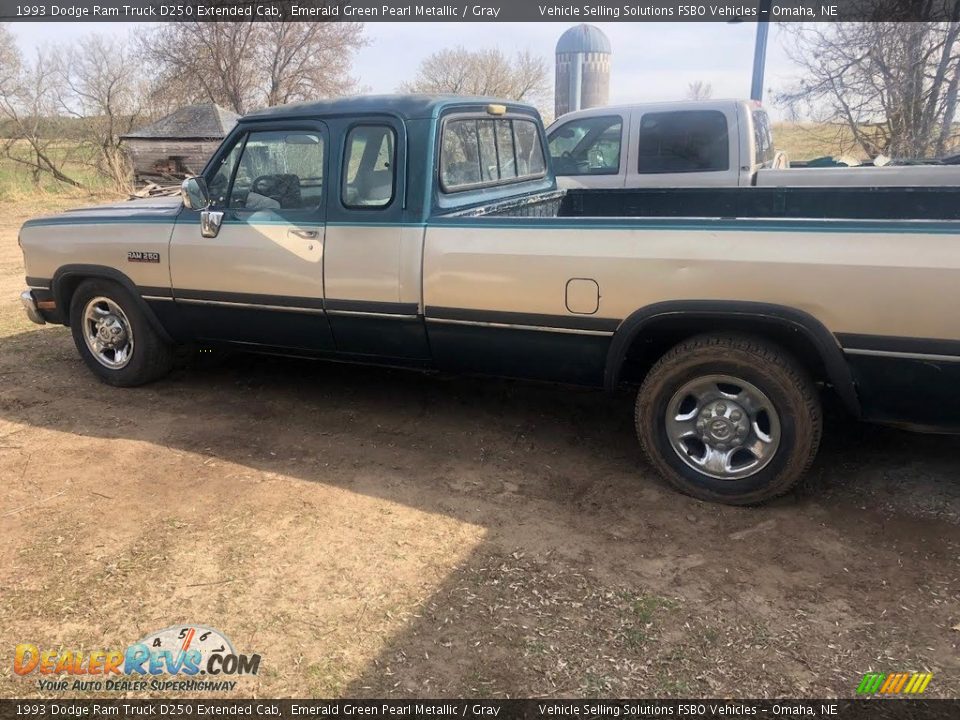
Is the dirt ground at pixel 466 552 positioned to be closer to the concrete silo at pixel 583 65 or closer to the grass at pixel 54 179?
the grass at pixel 54 179

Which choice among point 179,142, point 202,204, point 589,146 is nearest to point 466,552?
point 202,204

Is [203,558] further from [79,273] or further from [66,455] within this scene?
[79,273]

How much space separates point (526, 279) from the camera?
3594 millimetres

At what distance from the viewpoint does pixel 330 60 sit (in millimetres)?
23375

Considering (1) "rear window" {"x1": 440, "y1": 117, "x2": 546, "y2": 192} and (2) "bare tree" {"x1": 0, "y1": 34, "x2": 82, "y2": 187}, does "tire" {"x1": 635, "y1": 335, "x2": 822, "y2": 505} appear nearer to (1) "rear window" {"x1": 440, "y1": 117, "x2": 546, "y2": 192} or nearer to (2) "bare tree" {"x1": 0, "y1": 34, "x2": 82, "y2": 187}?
(1) "rear window" {"x1": 440, "y1": 117, "x2": 546, "y2": 192}

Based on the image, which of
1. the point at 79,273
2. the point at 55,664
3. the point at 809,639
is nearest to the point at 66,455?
the point at 79,273

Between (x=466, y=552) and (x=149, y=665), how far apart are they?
123 centimetres

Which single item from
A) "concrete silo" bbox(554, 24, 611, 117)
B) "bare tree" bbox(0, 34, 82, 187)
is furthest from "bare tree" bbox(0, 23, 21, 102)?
"concrete silo" bbox(554, 24, 611, 117)

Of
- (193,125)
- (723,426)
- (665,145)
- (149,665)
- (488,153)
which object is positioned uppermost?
(193,125)

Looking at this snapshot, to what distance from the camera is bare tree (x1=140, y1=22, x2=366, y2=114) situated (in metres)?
22.6

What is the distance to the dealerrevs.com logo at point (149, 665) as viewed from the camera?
2.46 meters

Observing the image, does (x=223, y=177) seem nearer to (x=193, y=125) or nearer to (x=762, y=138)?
(x=762, y=138)

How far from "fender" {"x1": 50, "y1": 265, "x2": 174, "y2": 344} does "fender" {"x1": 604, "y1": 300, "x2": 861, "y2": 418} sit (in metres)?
3.03

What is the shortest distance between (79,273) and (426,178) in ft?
8.53
